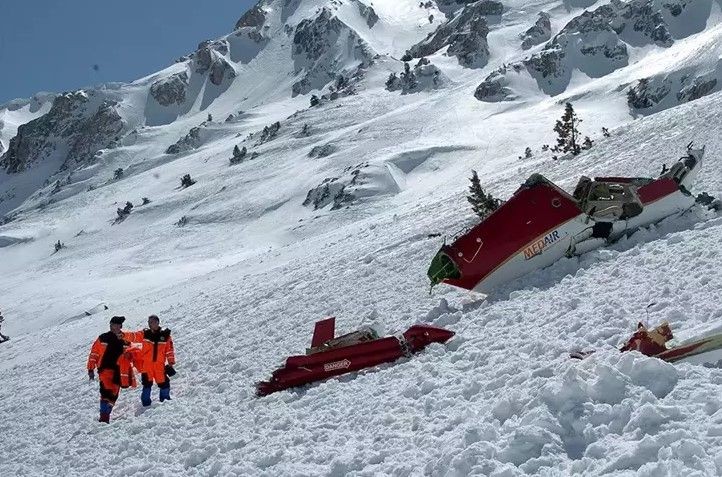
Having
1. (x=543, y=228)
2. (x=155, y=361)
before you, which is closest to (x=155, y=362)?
(x=155, y=361)

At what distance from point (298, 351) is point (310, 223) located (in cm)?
5022

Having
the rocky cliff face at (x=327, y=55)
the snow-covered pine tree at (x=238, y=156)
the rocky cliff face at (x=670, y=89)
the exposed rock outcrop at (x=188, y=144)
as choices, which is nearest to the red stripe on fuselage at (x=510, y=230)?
the rocky cliff face at (x=670, y=89)

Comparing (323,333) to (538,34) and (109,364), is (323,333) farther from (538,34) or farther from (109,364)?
(538,34)

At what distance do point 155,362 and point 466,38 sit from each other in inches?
5691

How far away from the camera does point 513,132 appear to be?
83.4m

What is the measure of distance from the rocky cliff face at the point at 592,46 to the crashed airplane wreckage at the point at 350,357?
9983cm

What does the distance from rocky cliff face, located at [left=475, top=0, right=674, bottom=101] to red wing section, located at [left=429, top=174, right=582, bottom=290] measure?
3798 inches

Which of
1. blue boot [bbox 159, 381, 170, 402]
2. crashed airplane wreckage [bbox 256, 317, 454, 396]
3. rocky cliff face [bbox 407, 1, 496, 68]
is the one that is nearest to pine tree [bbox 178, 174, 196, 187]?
rocky cliff face [bbox 407, 1, 496, 68]

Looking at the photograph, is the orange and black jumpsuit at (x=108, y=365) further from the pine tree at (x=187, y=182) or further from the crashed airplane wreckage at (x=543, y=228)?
the pine tree at (x=187, y=182)

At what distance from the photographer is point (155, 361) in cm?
1253

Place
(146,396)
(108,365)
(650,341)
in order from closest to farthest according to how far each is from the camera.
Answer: (650,341) < (108,365) < (146,396)

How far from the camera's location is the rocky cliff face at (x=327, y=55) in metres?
180

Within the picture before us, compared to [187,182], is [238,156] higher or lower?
higher

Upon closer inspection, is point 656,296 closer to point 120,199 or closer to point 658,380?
point 658,380
